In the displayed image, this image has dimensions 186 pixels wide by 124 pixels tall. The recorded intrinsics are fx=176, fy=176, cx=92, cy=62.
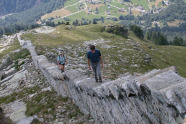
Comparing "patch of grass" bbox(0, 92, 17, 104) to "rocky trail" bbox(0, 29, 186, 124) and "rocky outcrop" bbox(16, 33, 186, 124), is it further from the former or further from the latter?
"rocky outcrop" bbox(16, 33, 186, 124)

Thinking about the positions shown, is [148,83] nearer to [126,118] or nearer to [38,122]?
[126,118]

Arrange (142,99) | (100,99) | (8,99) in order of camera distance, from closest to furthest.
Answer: (142,99), (100,99), (8,99)

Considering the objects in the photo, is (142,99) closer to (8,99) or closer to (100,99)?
(100,99)

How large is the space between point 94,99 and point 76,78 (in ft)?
9.83

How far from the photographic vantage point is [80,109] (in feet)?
42.1

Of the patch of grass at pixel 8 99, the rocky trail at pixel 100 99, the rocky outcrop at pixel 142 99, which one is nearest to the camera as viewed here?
the rocky outcrop at pixel 142 99

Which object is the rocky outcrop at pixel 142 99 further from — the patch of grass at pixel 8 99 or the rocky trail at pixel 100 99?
the patch of grass at pixel 8 99

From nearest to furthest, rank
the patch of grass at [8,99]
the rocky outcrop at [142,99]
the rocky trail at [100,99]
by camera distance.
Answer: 1. the rocky outcrop at [142,99]
2. the rocky trail at [100,99]
3. the patch of grass at [8,99]

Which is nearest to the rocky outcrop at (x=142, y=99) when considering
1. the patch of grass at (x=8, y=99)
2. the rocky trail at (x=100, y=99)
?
the rocky trail at (x=100, y=99)

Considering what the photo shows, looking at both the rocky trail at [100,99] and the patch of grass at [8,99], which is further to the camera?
the patch of grass at [8,99]

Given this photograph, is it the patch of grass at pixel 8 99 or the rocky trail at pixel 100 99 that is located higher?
the rocky trail at pixel 100 99

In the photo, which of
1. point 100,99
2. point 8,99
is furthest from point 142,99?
point 8,99

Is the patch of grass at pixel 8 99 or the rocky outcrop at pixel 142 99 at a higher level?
the rocky outcrop at pixel 142 99

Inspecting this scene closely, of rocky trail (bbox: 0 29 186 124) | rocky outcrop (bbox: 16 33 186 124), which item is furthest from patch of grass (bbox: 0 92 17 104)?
rocky outcrop (bbox: 16 33 186 124)
